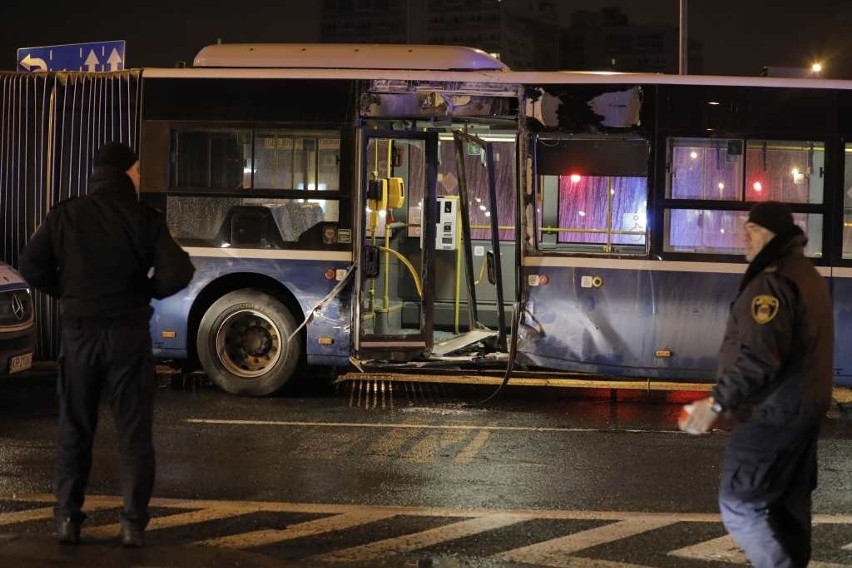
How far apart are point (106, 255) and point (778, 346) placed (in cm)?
307

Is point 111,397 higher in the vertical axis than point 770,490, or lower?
higher

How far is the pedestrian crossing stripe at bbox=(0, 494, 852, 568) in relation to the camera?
5902mm

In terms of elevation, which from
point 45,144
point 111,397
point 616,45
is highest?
point 616,45

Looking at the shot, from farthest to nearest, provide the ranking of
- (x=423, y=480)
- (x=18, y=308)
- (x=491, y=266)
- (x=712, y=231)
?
(x=491, y=266) → (x=712, y=231) → (x=18, y=308) → (x=423, y=480)

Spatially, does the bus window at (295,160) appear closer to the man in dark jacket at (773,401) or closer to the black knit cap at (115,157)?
the black knit cap at (115,157)

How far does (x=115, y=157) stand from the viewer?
5473 millimetres

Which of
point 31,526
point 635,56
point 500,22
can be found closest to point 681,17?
point 31,526

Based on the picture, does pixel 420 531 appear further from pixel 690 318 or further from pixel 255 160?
pixel 255 160

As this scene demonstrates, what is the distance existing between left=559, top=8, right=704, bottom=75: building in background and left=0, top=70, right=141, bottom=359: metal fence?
132387 mm

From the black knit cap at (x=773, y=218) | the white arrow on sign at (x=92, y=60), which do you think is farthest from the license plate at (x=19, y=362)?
the white arrow on sign at (x=92, y=60)

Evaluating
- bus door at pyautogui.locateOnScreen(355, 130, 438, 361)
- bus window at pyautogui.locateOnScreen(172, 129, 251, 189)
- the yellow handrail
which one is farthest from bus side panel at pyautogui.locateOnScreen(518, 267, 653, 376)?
bus window at pyautogui.locateOnScreen(172, 129, 251, 189)

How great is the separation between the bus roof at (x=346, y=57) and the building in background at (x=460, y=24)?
12199 cm

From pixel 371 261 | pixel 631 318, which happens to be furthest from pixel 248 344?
pixel 631 318

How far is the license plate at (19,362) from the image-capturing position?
965 centimetres
